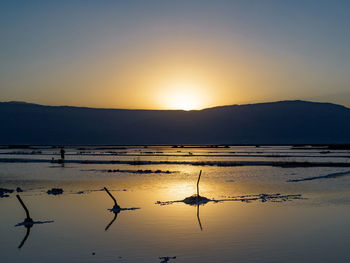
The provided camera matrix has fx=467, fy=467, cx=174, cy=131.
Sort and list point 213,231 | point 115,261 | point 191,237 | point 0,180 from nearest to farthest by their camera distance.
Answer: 1. point 115,261
2. point 191,237
3. point 213,231
4. point 0,180

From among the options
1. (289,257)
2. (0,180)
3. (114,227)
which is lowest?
(289,257)

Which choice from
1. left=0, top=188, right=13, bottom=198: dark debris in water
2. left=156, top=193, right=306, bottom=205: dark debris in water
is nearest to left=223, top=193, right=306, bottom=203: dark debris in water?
left=156, top=193, right=306, bottom=205: dark debris in water

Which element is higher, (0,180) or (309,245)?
(0,180)

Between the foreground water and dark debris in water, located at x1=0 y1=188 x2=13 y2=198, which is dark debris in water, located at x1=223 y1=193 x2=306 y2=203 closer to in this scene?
the foreground water

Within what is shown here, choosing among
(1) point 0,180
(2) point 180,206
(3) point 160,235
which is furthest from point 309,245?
(1) point 0,180

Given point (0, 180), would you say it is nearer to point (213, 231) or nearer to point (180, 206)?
point (180, 206)

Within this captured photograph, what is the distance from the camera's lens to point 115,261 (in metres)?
12.4

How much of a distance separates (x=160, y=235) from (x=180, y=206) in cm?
640

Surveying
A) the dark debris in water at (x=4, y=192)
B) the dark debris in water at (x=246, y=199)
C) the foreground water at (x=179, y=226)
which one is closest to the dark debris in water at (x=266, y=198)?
the dark debris in water at (x=246, y=199)

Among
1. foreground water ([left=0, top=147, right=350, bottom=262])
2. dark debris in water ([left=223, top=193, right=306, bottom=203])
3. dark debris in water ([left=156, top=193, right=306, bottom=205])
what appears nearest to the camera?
foreground water ([left=0, top=147, right=350, bottom=262])

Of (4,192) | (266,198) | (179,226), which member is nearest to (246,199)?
(266,198)

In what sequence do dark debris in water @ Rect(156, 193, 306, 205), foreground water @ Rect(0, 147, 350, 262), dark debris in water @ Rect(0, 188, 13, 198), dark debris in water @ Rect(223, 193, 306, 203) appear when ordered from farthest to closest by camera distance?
1. dark debris in water @ Rect(0, 188, 13, 198)
2. dark debris in water @ Rect(223, 193, 306, 203)
3. dark debris in water @ Rect(156, 193, 306, 205)
4. foreground water @ Rect(0, 147, 350, 262)

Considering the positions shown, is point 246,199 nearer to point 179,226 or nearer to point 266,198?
point 266,198

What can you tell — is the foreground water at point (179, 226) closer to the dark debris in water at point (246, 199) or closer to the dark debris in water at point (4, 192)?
the dark debris in water at point (246, 199)
